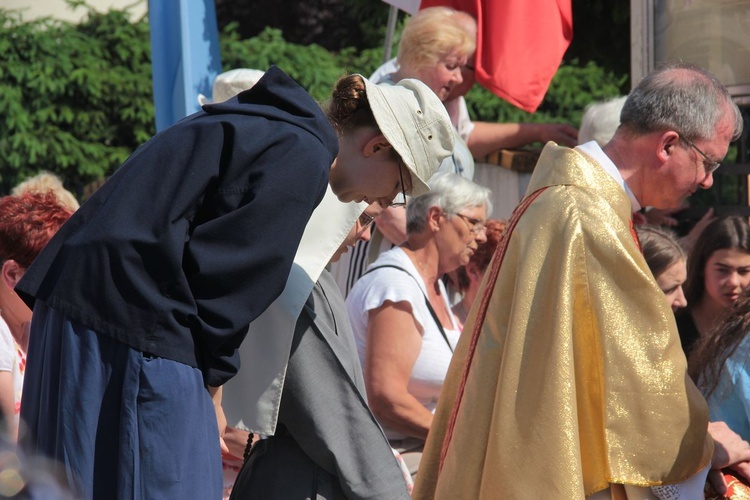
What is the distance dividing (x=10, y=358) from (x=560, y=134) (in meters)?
3.24

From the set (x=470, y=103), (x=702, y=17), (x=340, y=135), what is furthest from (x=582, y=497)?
(x=470, y=103)

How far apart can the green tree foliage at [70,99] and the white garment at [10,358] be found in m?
5.79

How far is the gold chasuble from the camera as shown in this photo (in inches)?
118

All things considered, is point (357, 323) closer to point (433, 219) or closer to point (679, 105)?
point (433, 219)

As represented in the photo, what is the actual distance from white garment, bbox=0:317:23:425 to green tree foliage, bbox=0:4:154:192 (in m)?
5.79

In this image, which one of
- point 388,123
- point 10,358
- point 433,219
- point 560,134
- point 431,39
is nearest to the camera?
point 388,123

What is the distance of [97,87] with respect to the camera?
973 centimetres

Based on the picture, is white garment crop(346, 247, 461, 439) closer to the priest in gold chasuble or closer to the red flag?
the priest in gold chasuble

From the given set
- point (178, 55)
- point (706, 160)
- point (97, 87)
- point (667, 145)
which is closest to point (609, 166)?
point (667, 145)

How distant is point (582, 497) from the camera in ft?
9.74

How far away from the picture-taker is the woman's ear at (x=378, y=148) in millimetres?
2727

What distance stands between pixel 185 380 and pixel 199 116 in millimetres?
559

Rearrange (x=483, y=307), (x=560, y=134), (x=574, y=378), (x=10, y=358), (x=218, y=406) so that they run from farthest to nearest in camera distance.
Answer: (x=560, y=134) → (x=10, y=358) → (x=483, y=307) → (x=574, y=378) → (x=218, y=406)

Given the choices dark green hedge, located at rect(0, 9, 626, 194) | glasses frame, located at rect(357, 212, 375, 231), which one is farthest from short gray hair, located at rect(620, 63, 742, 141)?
dark green hedge, located at rect(0, 9, 626, 194)
